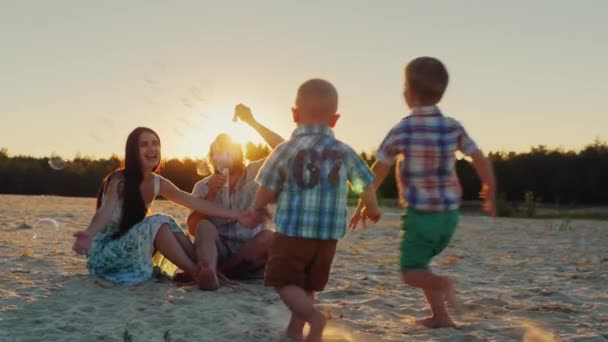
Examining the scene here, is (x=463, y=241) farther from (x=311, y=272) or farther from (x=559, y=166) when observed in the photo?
(x=559, y=166)

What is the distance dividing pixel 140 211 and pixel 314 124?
2350 mm

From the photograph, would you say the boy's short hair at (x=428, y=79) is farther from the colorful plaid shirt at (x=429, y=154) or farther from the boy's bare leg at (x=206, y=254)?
the boy's bare leg at (x=206, y=254)

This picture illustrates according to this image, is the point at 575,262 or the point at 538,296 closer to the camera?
the point at 538,296

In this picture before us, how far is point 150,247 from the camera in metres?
5.52

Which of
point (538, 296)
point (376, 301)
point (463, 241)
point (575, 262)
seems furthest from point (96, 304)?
point (463, 241)

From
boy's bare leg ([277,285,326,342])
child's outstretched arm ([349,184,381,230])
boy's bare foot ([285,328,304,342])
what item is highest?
child's outstretched arm ([349,184,381,230])

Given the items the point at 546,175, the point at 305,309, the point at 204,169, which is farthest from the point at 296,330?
the point at 546,175

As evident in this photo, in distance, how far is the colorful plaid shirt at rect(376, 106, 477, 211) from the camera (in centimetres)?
393

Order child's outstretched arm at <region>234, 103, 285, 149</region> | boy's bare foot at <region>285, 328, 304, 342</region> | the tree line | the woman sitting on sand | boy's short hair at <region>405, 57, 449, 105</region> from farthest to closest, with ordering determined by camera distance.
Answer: the tree line → the woman sitting on sand → child's outstretched arm at <region>234, 103, 285, 149</region> → boy's short hair at <region>405, 57, 449, 105</region> → boy's bare foot at <region>285, 328, 304, 342</region>

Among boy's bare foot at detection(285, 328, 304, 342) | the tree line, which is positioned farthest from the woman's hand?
the tree line

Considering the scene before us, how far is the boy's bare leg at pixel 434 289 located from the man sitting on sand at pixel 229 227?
1.69 meters

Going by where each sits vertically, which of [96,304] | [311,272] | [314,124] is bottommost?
[96,304]

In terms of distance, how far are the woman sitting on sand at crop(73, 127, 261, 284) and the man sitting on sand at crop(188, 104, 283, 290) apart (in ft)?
0.58

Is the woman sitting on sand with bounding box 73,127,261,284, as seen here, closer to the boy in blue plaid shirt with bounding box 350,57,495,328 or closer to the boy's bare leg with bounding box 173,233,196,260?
the boy's bare leg with bounding box 173,233,196,260
